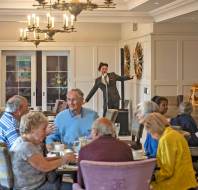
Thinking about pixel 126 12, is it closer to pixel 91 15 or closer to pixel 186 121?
pixel 91 15

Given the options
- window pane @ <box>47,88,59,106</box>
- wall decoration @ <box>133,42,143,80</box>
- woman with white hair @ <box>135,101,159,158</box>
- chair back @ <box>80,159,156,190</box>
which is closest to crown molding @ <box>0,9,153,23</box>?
wall decoration @ <box>133,42,143,80</box>

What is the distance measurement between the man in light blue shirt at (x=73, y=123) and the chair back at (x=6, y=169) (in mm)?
1497

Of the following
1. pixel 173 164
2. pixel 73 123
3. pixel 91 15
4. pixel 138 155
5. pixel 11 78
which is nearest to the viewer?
pixel 173 164

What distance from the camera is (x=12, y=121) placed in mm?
5129

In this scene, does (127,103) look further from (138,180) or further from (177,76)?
(138,180)

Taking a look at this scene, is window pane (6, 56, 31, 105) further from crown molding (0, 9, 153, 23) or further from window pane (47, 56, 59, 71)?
crown molding (0, 9, 153, 23)

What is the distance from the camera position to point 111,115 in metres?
7.43

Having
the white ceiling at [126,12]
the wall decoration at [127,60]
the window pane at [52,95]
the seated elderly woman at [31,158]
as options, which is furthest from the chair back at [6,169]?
the window pane at [52,95]

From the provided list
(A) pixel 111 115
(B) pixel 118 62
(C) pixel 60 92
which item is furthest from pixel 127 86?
(A) pixel 111 115

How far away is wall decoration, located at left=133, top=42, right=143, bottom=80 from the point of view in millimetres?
11320

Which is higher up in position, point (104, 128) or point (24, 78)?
point (24, 78)

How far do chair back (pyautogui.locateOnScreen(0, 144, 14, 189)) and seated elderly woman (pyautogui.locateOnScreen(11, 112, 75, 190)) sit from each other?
0.13ft

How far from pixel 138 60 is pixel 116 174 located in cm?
823

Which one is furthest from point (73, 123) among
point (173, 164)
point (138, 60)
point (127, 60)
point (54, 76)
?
point (54, 76)
